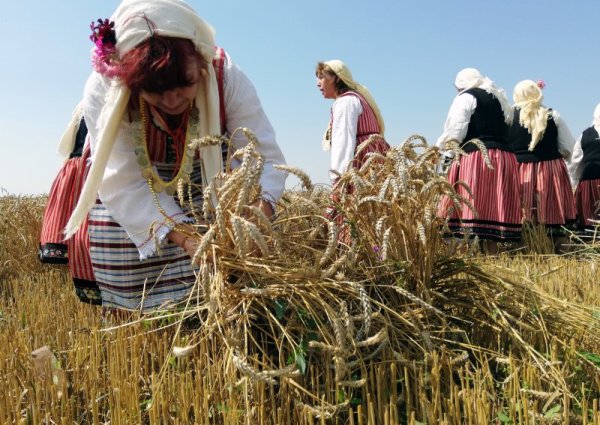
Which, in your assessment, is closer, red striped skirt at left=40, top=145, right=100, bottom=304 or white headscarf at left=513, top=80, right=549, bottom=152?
red striped skirt at left=40, top=145, right=100, bottom=304

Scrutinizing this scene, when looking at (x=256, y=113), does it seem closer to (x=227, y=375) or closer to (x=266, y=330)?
(x=266, y=330)

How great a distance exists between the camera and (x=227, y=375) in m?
1.28

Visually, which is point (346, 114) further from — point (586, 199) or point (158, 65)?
point (586, 199)

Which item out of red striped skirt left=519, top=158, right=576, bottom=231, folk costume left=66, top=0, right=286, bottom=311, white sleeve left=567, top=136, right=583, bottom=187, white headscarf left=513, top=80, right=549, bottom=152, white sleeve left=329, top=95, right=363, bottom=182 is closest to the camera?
folk costume left=66, top=0, right=286, bottom=311

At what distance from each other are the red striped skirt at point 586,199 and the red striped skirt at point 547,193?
434 millimetres

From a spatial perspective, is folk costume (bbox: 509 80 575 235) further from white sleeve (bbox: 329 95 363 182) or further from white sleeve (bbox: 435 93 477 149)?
white sleeve (bbox: 329 95 363 182)

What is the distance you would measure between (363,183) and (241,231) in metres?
0.54

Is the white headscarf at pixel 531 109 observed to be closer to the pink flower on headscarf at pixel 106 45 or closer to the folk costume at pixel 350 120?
the folk costume at pixel 350 120

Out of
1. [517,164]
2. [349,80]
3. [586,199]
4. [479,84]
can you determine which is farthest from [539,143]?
[349,80]

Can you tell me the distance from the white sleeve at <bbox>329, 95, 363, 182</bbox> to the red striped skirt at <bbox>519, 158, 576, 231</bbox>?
7.19 ft

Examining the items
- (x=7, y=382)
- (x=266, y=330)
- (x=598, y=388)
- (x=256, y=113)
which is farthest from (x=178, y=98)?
(x=598, y=388)

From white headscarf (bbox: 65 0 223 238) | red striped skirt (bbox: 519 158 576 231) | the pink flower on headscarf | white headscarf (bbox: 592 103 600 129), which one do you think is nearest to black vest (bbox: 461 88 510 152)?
red striped skirt (bbox: 519 158 576 231)

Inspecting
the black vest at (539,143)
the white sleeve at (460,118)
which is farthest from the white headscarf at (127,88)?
the black vest at (539,143)

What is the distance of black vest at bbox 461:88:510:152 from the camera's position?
13.0 feet
